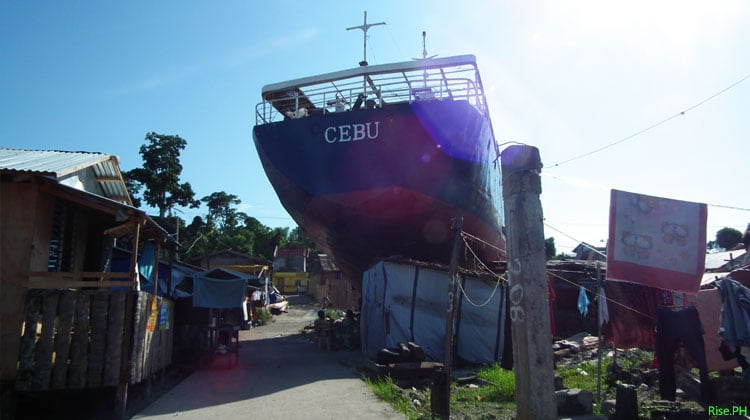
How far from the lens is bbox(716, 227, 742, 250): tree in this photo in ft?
122

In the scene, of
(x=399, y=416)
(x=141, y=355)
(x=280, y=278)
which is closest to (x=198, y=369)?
(x=141, y=355)

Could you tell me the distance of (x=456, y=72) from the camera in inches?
497

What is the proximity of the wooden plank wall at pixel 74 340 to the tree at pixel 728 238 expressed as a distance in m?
43.6

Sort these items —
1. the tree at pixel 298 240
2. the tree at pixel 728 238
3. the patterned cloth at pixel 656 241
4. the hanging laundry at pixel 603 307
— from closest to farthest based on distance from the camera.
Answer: the patterned cloth at pixel 656 241, the hanging laundry at pixel 603 307, the tree at pixel 728 238, the tree at pixel 298 240

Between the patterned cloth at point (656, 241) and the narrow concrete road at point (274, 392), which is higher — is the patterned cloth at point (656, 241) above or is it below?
above

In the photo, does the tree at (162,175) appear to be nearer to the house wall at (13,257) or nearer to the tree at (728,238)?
the house wall at (13,257)

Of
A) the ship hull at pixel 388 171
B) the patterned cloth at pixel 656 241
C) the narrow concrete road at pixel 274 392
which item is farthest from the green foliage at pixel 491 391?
the ship hull at pixel 388 171

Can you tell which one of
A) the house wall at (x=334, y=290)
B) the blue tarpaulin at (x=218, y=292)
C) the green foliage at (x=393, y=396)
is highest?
the blue tarpaulin at (x=218, y=292)

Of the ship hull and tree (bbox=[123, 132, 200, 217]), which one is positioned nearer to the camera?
the ship hull

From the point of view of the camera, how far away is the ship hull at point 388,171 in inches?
461

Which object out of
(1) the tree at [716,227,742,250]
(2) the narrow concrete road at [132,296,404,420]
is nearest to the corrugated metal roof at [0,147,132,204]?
(2) the narrow concrete road at [132,296,404,420]

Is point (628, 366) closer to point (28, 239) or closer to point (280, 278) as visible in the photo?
point (28, 239)

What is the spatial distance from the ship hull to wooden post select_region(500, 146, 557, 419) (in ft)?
25.6

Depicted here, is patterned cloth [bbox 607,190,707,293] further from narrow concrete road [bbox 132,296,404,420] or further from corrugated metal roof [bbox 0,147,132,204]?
corrugated metal roof [bbox 0,147,132,204]
